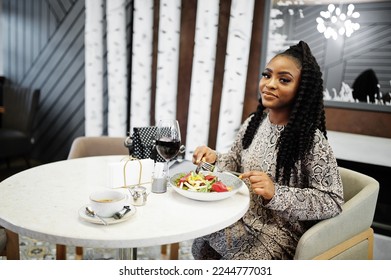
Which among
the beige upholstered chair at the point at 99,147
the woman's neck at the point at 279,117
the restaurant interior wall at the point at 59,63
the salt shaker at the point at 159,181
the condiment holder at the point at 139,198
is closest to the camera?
the condiment holder at the point at 139,198

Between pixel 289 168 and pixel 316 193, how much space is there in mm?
140

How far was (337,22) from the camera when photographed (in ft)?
7.21

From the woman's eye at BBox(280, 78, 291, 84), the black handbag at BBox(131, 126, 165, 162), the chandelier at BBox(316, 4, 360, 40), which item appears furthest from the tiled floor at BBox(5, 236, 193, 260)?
the chandelier at BBox(316, 4, 360, 40)

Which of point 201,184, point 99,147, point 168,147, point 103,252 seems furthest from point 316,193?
point 103,252

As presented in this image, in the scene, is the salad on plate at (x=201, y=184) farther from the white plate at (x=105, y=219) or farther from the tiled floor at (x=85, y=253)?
the tiled floor at (x=85, y=253)

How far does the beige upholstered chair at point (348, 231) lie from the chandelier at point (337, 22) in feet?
3.69

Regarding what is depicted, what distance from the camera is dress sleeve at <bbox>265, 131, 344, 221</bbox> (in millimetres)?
1149

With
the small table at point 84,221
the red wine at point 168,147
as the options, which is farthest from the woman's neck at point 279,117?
the red wine at point 168,147

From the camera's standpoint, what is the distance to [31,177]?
1.28 m

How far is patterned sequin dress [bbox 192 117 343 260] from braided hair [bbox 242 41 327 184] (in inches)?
1.0

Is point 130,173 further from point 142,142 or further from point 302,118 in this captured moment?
point 302,118

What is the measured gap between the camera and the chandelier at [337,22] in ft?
7.06
